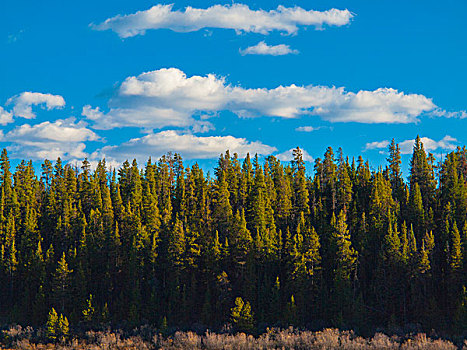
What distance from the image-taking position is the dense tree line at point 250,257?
6294 centimetres

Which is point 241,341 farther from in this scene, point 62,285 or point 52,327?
point 62,285

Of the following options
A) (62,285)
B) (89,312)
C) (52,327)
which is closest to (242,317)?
(89,312)

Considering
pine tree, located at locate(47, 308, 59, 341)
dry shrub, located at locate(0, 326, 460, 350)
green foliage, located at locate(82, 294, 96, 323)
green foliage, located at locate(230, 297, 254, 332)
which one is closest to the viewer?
dry shrub, located at locate(0, 326, 460, 350)

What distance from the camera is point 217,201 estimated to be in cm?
8294

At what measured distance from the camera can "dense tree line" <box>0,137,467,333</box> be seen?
62.9 metres

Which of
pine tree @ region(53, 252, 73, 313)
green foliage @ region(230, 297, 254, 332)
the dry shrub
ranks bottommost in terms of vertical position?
the dry shrub

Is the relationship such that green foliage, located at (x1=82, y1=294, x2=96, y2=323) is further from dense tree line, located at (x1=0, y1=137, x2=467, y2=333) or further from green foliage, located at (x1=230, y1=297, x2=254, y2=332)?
green foliage, located at (x1=230, y1=297, x2=254, y2=332)

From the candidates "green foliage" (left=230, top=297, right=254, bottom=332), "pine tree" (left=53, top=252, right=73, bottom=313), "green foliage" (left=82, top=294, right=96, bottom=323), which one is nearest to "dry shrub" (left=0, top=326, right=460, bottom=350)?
"green foliage" (left=230, top=297, right=254, bottom=332)

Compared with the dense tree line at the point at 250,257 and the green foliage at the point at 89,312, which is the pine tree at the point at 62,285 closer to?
the dense tree line at the point at 250,257

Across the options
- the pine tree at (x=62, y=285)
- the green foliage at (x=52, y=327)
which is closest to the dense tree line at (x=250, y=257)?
the pine tree at (x=62, y=285)

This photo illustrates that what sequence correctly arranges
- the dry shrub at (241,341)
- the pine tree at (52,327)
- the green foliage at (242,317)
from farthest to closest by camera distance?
the pine tree at (52,327) < the green foliage at (242,317) < the dry shrub at (241,341)

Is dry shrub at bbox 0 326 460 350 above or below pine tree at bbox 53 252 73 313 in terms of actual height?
below

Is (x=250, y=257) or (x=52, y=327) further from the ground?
(x=250, y=257)

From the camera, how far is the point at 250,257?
66500 millimetres
